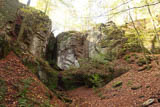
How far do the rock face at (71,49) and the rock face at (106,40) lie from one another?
1.62 metres

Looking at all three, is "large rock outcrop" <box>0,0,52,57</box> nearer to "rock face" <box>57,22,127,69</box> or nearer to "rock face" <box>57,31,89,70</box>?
"rock face" <box>57,31,89,70</box>

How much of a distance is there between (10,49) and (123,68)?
1144 cm

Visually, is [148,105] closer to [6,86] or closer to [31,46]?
[6,86]

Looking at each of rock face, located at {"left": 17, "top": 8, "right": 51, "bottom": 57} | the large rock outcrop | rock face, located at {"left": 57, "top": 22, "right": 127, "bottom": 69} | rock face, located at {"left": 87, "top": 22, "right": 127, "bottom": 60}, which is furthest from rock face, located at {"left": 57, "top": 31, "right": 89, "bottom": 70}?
rock face, located at {"left": 17, "top": 8, "right": 51, "bottom": 57}

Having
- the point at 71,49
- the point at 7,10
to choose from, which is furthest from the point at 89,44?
the point at 7,10

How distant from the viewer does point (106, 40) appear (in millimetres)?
19078

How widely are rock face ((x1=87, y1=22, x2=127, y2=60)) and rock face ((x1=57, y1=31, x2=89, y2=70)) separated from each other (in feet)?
5.33

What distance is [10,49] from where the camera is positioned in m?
7.72

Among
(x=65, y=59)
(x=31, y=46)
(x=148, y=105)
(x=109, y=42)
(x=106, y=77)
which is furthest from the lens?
(x=65, y=59)

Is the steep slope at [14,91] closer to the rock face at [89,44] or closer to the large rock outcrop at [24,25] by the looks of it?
the large rock outcrop at [24,25]

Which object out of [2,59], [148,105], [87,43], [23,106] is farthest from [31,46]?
[148,105]

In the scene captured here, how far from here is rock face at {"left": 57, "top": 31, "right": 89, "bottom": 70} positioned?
793 inches

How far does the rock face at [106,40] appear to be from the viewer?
58.9ft

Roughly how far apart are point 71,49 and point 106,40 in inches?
270
